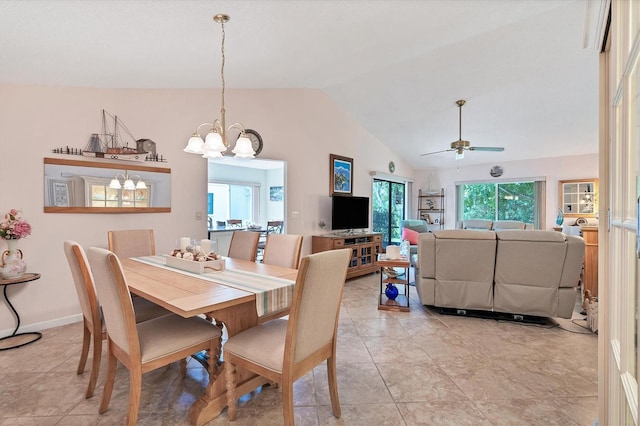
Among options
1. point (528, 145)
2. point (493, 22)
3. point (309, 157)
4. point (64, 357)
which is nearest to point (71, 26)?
point (64, 357)

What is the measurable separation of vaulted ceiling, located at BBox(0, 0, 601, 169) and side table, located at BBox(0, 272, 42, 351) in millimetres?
1805

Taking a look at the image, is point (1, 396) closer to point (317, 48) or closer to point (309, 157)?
point (317, 48)

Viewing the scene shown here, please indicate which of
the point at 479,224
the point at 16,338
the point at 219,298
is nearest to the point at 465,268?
the point at 219,298

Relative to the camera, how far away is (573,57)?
3.85 meters

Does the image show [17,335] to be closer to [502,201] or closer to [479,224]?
[479,224]

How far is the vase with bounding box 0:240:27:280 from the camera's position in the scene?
2.75 meters

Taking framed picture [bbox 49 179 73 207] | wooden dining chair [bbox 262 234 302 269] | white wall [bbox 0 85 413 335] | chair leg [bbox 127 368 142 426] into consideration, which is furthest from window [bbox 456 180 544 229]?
chair leg [bbox 127 368 142 426]

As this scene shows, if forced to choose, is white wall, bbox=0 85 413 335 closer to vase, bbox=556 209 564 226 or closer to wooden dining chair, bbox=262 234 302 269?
wooden dining chair, bbox=262 234 302 269

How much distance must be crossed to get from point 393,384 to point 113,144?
3.60 m

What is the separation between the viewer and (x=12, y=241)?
278 cm

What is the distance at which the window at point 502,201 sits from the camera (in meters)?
7.01

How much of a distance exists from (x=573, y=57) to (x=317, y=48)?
319 cm

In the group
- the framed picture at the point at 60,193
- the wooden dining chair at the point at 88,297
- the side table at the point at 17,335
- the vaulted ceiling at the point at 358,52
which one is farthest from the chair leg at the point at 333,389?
the framed picture at the point at 60,193

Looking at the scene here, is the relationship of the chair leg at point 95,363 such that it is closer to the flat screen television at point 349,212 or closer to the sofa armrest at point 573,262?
the flat screen television at point 349,212
